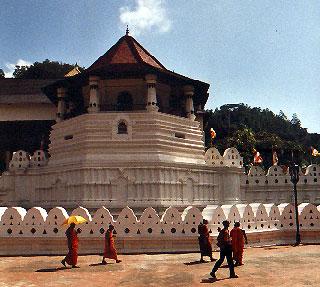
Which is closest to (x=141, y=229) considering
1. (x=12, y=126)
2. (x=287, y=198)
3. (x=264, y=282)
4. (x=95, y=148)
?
(x=264, y=282)

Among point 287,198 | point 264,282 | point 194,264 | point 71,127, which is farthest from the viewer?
point 287,198

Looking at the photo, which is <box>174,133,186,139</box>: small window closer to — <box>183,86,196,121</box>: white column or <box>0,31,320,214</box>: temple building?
<box>0,31,320,214</box>: temple building

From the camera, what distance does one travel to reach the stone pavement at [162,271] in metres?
9.73

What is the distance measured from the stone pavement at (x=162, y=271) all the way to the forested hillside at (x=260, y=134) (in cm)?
2430

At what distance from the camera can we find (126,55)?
25922 millimetres

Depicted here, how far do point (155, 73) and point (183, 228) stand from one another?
1168 centimetres

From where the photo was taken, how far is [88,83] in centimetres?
2461

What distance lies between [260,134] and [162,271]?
55.8 metres

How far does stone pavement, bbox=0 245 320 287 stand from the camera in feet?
31.9

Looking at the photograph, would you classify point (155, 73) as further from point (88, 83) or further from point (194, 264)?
point (194, 264)

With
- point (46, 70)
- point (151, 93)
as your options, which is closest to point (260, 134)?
point (46, 70)

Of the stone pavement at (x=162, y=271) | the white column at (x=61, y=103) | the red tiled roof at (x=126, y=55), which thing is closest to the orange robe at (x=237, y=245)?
the stone pavement at (x=162, y=271)

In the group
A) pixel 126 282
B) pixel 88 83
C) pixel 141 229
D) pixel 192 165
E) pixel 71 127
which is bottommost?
pixel 126 282

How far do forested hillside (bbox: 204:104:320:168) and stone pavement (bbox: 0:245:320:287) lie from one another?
2430 centimetres
